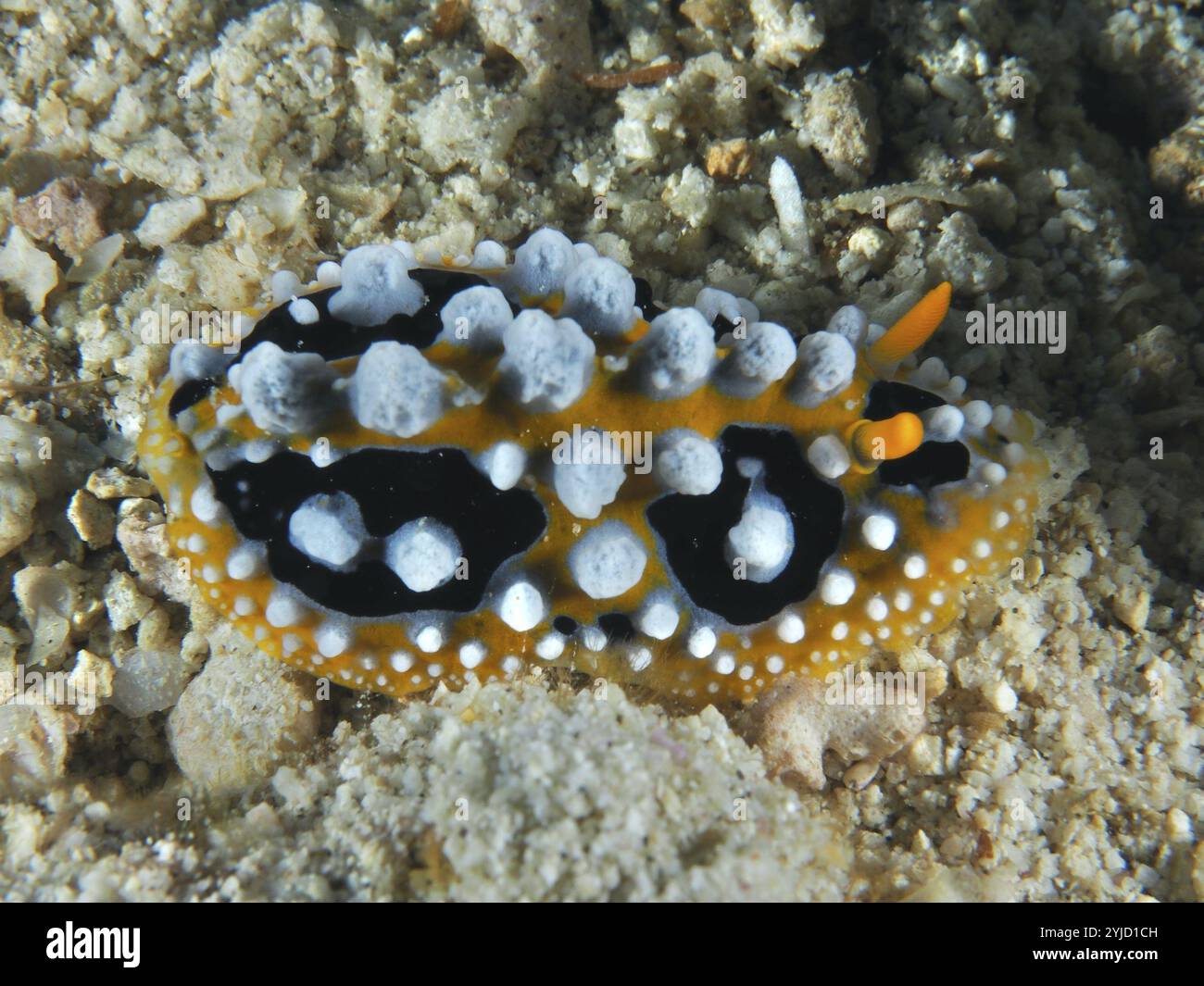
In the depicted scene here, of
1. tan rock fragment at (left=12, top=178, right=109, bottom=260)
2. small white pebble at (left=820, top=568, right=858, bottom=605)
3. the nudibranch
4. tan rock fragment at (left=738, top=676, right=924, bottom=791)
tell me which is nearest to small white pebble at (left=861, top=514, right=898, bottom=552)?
the nudibranch

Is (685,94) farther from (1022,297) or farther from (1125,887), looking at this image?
(1125,887)

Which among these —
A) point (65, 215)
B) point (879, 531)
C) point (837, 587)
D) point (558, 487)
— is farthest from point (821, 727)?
point (65, 215)

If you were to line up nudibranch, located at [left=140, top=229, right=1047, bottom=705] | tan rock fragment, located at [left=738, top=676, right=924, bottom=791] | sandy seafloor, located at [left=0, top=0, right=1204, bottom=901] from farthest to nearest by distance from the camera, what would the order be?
tan rock fragment, located at [left=738, top=676, right=924, bottom=791]
nudibranch, located at [left=140, top=229, right=1047, bottom=705]
sandy seafloor, located at [left=0, top=0, right=1204, bottom=901]

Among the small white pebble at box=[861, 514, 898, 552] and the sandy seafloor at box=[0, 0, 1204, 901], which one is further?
the small white pebble at box=[861, 514, 898, 552]

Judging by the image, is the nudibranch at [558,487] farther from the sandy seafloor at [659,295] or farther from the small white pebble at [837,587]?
the sandy seafloor at [659,295]

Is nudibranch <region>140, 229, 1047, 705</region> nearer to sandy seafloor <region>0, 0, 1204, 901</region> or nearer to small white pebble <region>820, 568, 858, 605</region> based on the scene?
small white pebble <region>820, 568, 858, 605</region>
